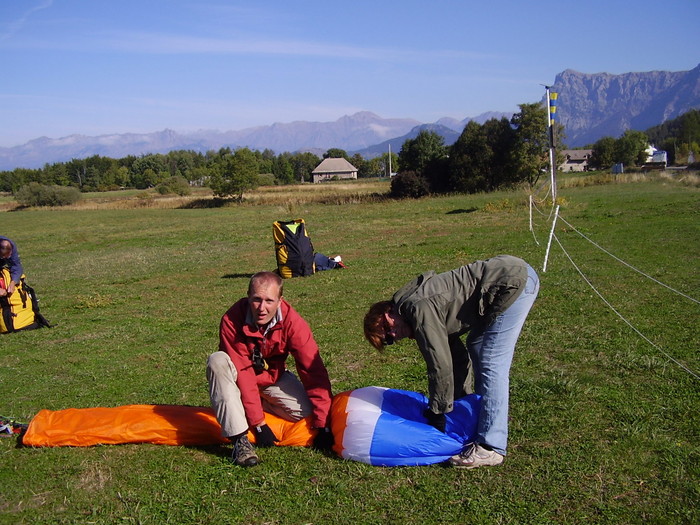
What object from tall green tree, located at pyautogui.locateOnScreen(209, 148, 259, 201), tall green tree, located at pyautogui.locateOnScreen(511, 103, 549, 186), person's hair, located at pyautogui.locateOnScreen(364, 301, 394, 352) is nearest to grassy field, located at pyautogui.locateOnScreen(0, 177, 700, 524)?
person's hair, located at pyautogui.locateOnScreen(364, 301, 394, 352)

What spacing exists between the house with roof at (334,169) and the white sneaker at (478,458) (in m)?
122

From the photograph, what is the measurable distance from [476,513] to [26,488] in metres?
3.31

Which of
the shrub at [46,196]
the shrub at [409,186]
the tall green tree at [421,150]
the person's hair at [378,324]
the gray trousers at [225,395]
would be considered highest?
the tall green tree at [421,150]

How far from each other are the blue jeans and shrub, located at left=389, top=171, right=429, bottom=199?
3769 cm

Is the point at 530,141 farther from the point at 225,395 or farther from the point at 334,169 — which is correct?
the point at 334,169

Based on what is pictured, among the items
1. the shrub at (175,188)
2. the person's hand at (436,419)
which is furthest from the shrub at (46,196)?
the person's hand at (436,419)

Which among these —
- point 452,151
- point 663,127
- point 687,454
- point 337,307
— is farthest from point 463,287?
point 663,127

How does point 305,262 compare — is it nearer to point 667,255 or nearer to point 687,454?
point 667,255

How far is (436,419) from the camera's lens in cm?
451

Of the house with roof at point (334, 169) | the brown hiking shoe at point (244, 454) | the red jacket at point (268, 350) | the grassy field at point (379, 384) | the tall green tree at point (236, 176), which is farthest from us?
the house with roof at point (334, 169)

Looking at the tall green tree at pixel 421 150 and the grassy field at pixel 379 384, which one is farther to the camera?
the tall green tree at pixel 421 150

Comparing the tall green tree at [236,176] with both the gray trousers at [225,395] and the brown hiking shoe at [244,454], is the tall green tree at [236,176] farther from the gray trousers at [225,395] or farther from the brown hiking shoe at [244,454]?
the brown hiking shoe at [244,454]

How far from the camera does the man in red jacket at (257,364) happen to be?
15.0 ft

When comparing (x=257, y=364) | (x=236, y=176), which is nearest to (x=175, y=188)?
(x=236, y=176)
